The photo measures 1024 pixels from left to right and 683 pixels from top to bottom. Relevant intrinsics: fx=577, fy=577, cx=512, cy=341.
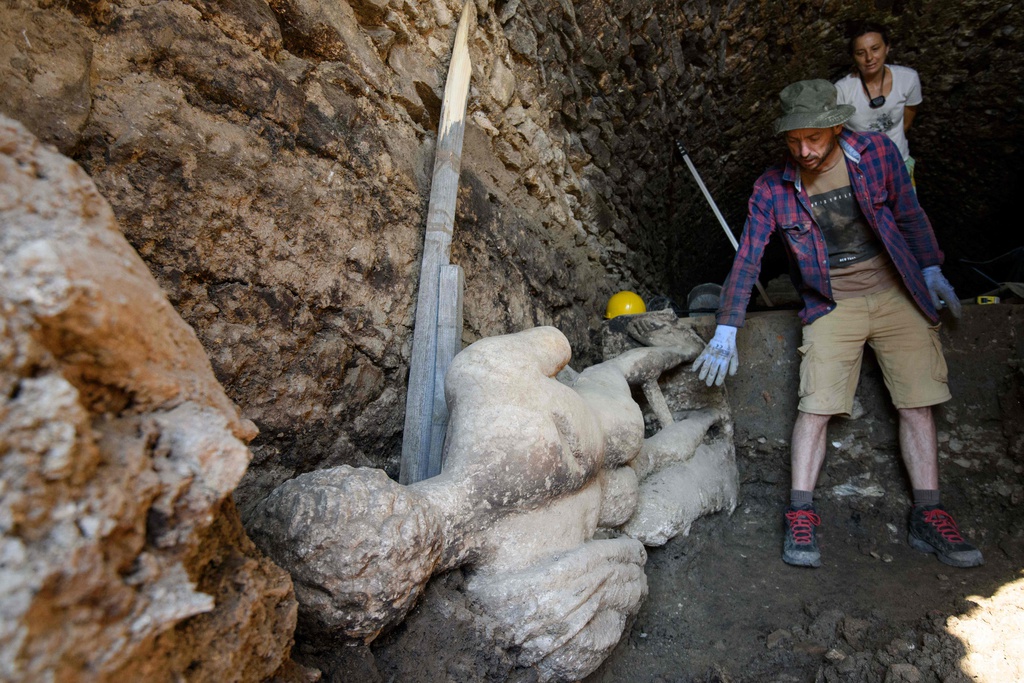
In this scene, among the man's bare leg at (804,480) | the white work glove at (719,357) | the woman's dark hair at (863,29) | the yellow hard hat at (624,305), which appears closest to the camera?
the man's bare leg at (804,480)

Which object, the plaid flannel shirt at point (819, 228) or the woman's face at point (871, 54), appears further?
the woman's face at point (871, 54)

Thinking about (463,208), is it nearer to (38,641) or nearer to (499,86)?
(499,86)

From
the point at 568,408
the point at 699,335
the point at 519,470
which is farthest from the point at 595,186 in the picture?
the point at 519,470

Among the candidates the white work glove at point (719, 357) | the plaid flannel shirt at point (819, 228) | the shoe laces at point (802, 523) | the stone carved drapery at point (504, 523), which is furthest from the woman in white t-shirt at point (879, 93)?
the stone carved drapery at point (504, 523)

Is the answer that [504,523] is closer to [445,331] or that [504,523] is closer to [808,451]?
[445,331]

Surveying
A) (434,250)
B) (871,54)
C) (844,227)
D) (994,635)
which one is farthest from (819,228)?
(434,250)

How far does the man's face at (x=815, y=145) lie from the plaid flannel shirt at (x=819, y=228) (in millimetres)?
67

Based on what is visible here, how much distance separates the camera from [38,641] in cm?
55

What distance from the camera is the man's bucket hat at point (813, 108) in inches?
95.7

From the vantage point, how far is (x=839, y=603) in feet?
6.60

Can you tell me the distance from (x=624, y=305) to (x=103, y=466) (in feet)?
9.48

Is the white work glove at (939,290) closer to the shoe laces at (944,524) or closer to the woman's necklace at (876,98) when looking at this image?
the shoe laces at (944,524)

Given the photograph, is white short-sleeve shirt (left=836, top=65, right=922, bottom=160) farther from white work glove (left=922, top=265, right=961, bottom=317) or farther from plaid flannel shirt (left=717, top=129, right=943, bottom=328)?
white work glove (left=922, top=265, right=961, bottom=317)

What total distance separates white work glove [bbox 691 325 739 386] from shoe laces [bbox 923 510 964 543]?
97 centimetres
